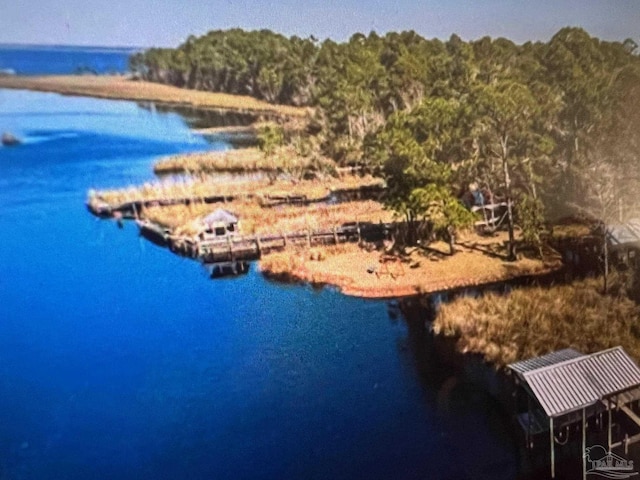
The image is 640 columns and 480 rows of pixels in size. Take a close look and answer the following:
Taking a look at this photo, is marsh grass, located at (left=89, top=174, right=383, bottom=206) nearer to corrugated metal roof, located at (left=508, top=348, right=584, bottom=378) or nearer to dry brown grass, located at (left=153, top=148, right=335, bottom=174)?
dry brown grass, located at (left=153, top=148, right=335, bottom=174)

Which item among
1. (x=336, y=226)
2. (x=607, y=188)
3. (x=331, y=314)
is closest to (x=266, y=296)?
(x=331, y=314)

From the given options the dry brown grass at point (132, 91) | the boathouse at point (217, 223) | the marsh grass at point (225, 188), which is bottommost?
the boathouse at point (217, 223)

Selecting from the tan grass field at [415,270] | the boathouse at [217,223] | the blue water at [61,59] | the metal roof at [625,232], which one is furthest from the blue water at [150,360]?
the metal roof at [625,232]

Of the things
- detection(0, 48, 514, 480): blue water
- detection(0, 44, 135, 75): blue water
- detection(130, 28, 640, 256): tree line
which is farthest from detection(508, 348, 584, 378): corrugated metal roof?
detection(0, 44, 135, 75): blue water

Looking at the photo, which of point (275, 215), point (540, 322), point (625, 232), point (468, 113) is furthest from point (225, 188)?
point (625, 232)

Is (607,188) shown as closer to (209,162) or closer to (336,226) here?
(336,226)

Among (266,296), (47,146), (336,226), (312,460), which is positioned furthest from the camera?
(336,226)

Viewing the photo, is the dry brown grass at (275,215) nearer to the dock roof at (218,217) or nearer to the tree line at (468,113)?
the dock roof at (218,217)
